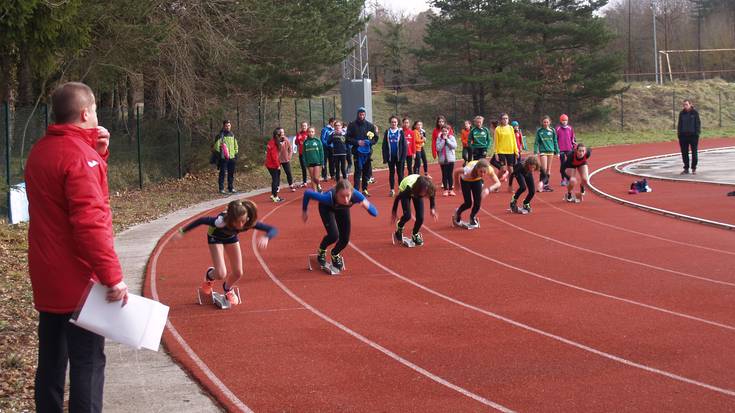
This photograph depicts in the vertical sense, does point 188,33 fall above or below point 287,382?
above

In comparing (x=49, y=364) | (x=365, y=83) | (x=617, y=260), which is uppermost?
(x=365, y=83)

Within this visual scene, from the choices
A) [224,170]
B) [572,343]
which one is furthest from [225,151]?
[572,343]

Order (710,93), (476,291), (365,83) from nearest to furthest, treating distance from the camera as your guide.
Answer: (476,291) → (365,83) → (710,93)

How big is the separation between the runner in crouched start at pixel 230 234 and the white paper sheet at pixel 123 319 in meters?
4.53

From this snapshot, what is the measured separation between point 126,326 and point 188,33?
2056 cm

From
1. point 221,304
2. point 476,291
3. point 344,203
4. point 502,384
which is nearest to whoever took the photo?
point 502,384

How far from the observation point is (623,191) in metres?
21.6

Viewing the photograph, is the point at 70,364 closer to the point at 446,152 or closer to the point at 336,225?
the point at 336,225

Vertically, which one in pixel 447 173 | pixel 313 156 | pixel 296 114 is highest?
pixel 296 114

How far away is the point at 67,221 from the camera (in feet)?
14.1

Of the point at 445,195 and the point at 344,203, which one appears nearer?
the point at 344,203

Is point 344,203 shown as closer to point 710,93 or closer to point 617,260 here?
point 617,260

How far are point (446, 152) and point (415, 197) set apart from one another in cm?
748

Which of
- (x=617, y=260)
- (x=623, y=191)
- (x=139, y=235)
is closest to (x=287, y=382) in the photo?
(x=617, y=260)
